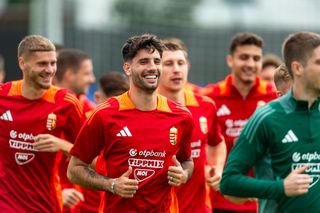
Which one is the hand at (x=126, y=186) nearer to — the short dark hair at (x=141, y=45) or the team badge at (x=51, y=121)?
the short dark hair at (x=141, y=45)

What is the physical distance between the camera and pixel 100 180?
8688 mm

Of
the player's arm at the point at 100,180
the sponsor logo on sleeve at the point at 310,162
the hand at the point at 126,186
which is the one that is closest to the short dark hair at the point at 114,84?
the player's arm at the point at 100,180

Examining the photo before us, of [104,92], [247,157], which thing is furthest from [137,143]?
[104,92]

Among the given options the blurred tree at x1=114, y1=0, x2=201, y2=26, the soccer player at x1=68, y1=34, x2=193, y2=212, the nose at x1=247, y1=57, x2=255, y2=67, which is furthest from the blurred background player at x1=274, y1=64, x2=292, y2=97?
the blurred tree at x1=114, y1=0, x2=201, y2=26

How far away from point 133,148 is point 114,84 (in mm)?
2546

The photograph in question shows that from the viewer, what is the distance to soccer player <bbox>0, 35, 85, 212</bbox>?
9852mm

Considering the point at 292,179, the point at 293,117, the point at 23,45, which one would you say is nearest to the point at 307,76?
the point at 293,117

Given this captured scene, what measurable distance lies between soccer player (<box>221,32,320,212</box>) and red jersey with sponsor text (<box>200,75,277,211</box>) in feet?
13.9

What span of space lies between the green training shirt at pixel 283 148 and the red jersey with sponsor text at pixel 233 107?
423 centimetres

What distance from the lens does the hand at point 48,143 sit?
9797 millimetres

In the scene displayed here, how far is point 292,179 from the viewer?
24.3 feet

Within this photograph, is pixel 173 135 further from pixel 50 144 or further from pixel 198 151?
pixel 198 151

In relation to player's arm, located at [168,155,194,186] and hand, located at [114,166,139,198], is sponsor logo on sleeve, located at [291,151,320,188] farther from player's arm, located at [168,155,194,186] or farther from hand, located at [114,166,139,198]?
hand, located at [114,166,139,198]

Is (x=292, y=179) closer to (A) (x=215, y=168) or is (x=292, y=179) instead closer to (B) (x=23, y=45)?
(A) (x=215, y=168)
